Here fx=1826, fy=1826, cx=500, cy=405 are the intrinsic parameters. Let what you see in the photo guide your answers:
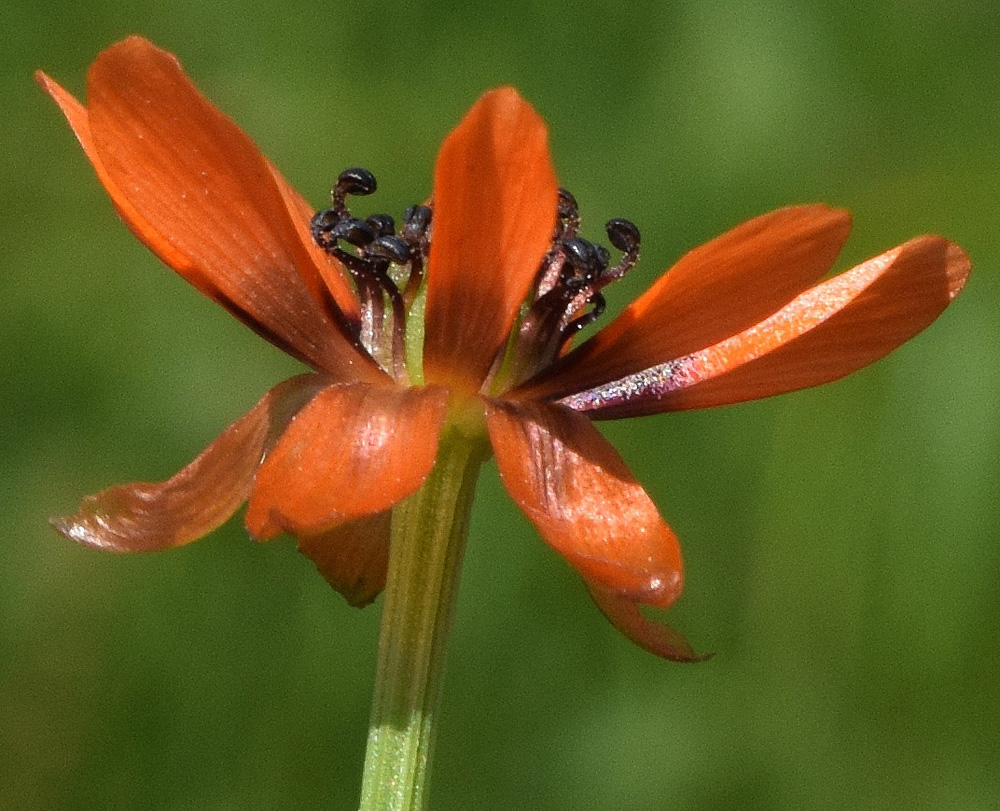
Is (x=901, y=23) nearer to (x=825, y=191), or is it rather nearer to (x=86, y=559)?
(x=825, y=191)

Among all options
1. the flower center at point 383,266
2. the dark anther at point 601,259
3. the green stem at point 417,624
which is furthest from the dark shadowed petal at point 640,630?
the dark anther at point 601,259

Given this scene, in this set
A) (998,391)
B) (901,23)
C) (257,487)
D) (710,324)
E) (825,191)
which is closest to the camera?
(257,487)

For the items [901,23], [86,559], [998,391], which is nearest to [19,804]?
[86,559]

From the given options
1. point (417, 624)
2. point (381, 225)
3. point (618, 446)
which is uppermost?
point (618, 446)

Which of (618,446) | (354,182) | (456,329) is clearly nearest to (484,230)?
(456,329)

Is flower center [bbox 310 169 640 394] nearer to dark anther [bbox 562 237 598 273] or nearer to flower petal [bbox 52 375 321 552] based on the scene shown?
dark anther [bbox 562 237 598 273]

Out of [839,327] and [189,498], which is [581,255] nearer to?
[839,327]

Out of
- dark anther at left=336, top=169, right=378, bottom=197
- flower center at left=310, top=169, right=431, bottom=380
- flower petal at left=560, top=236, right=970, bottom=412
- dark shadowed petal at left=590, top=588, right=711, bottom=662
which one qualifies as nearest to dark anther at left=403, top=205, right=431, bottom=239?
flower center at left=310, top=169, right=431, bottom=380
